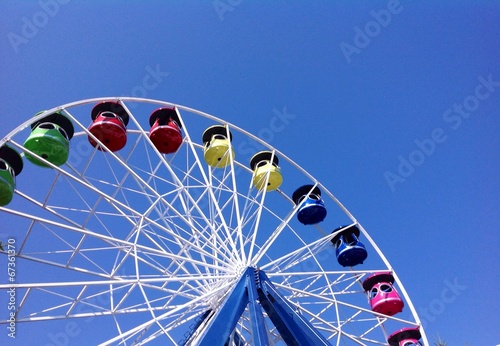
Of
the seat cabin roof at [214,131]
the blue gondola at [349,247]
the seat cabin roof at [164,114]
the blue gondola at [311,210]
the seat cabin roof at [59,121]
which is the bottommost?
the blue gondola at [349,247]

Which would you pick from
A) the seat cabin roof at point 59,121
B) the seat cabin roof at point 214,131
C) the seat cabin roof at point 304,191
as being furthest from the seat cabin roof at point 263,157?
Answer: the seat cabin roof at point 59,121

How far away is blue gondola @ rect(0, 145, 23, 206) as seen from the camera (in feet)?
27.7

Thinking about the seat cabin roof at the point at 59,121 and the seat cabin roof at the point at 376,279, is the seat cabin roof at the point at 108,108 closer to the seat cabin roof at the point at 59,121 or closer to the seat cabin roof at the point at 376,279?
the seat cabin roof at the point at 59,121

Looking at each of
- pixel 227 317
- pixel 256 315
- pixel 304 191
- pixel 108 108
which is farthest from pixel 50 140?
pixel 304 191

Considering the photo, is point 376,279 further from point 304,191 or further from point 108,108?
point 108,108

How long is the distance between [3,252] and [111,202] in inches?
94.5

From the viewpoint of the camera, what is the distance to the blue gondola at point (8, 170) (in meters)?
8.44

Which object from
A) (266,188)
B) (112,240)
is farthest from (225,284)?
(266,188)

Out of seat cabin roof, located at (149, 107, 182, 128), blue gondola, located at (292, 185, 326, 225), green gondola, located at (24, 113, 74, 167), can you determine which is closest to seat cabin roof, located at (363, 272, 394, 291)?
blue gondola, located at (292, 185, 326, 225)

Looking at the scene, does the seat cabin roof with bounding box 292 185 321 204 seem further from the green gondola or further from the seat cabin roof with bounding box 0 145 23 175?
the seat cabin roof with bounding box 0 145 23 175

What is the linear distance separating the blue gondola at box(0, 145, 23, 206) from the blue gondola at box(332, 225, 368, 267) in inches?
345

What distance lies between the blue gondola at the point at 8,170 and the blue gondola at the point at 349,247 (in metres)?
8.76

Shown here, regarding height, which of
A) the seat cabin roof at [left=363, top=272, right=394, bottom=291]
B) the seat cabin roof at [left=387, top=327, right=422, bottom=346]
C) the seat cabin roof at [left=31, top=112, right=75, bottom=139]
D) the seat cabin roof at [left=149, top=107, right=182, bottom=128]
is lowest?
the seat cabin roof at [left=387, top=327, right=422, bottom=346]

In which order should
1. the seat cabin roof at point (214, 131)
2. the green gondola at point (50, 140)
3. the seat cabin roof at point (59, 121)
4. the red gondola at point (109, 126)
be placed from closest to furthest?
the green gondola at point (50, 140) → the seat cabin roof at point (59, 121) → the red gondola at point (109, 126) → the seat cabin roof at point (214, 131)
